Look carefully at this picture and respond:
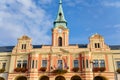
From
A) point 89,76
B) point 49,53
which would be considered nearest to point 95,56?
point 89,76

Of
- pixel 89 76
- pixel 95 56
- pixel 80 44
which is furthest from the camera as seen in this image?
pixel 80 44

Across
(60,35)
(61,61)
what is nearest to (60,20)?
(60,35)

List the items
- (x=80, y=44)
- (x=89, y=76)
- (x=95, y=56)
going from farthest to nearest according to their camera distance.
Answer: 1. (x=80, y=44)
2. (x=95, y=56)
3. (x=89, y=76)

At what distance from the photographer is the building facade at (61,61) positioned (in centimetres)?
4891

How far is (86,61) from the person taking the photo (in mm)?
49156

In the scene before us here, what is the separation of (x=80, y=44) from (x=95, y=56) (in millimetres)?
7350

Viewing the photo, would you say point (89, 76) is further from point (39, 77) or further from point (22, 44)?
point (22, 44)

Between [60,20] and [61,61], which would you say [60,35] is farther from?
[61,61]

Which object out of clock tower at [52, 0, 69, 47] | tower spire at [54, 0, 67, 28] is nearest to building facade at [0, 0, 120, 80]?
clock tower at [52, 0, 69, 47]

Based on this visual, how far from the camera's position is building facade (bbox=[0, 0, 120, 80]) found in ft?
160

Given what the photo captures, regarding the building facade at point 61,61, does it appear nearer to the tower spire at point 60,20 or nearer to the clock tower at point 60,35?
the clock tower at point 60,35

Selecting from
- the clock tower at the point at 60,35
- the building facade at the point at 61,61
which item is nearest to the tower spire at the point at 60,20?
the clock tower at the point at 60,35

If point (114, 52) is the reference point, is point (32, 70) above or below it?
below

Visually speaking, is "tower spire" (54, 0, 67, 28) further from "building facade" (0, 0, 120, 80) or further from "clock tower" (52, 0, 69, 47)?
"building facade" (0, 0, 120, 80)
